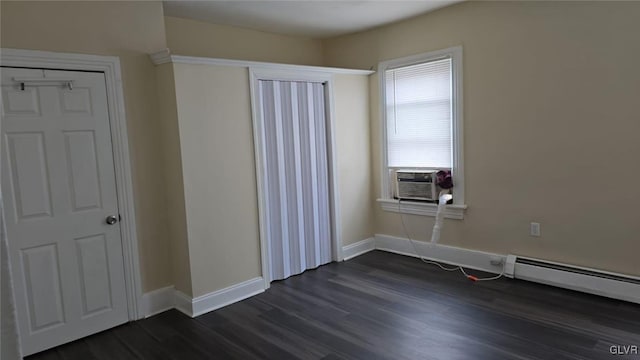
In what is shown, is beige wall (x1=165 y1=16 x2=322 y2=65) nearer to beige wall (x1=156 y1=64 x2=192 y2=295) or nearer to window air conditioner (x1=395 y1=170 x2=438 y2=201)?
beige wall (x1=156 y1=64 x2=192 y2=295)

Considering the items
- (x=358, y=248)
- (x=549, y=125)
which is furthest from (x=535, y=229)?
(x=358, y=248)

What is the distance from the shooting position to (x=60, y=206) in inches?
121

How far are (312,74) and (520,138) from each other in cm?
207

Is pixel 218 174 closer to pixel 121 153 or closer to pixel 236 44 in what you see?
pixel 121 153

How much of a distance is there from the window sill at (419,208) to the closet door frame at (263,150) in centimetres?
64

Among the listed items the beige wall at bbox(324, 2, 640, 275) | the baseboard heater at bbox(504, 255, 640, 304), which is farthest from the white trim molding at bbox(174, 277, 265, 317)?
the baseboard heater at bbox(504, 255, 640, 304)

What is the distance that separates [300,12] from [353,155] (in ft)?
5.35

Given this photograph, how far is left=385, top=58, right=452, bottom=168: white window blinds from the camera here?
4344 millimetres

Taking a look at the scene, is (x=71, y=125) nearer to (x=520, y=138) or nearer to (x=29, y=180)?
(x=29, y=180)

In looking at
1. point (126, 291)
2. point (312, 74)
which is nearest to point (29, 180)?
point (126, 291)

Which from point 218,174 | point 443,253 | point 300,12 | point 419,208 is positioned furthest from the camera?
point 419,208

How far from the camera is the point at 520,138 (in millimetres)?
3840

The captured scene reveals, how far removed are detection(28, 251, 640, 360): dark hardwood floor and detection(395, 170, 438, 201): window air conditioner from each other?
3.13 feet

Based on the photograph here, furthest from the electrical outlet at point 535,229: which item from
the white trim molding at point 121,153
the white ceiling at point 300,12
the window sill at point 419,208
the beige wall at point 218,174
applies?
the white trim molding at point 121,153
